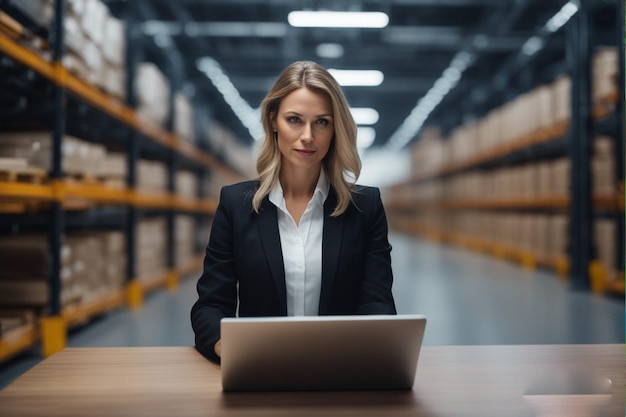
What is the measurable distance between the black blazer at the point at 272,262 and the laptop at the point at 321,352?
2.20ft

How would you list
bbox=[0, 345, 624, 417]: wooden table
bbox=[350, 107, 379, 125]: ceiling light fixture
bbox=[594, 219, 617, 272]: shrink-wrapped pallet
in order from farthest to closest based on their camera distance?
bbox=[350, 107, 379, 125]: ceiling light fixture
bbox=[594, 219, 617, 272]: shrink-wrapped pallet
bbox=[0, 345, 624, 417]: wooden table

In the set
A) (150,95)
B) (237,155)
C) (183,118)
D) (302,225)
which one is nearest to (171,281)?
(150,95)

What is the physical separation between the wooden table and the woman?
0.42 metres

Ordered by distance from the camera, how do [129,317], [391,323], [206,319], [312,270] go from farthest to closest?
1. [129,317]
2. [312,270]
3. [206,319]
4. [391,323]

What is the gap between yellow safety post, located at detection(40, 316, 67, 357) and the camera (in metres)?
4.17

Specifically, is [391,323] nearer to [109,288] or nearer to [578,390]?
[578,390]

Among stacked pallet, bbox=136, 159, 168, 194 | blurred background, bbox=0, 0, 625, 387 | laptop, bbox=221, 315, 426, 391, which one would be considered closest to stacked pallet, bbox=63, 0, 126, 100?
blurred background, bbox=0, 0, 625, 387

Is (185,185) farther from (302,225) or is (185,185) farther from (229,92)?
(302,225)

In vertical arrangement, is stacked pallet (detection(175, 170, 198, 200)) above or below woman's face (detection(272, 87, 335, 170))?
above

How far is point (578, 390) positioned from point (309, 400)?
1.82ft

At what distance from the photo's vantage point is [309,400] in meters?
1.22

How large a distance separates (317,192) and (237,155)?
47.5 ft

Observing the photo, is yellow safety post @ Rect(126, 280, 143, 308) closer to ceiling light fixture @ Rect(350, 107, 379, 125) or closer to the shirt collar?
the shirt collar

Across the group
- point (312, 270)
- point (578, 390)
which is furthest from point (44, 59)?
point (578, 390)
